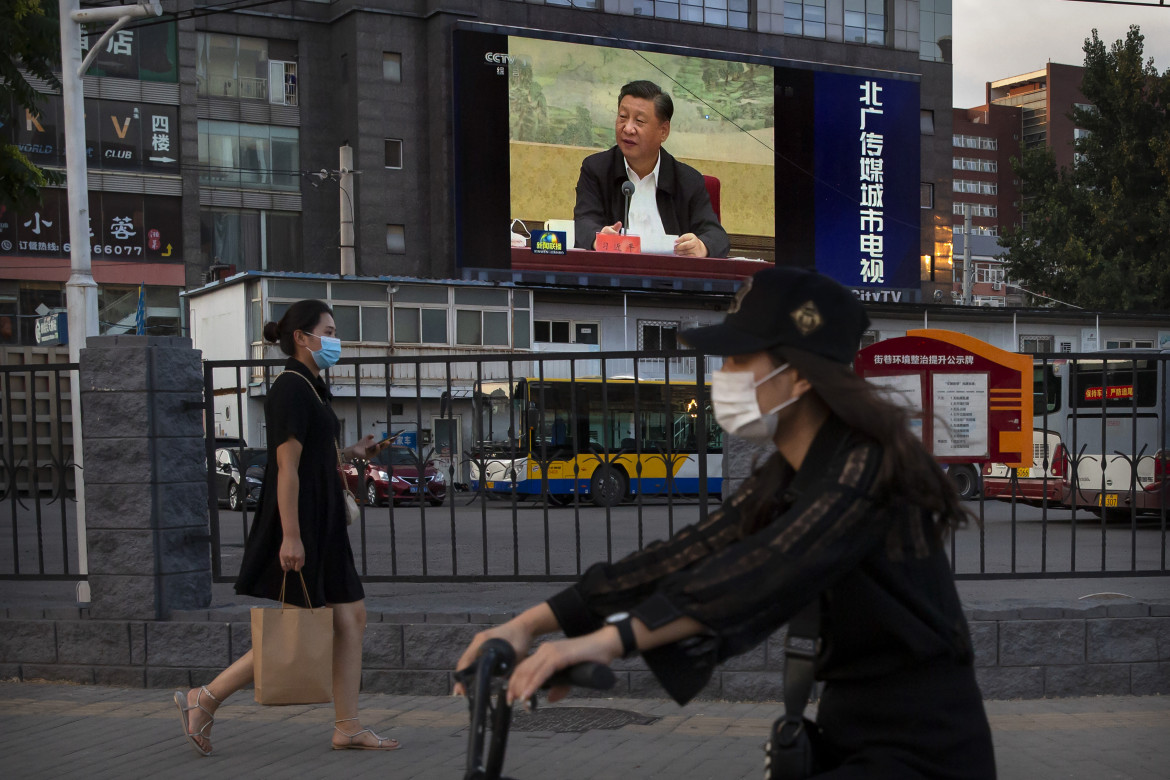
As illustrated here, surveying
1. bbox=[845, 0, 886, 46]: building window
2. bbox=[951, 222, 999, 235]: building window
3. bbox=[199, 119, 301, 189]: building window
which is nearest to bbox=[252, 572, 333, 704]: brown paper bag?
bbox=[199, 119, 301, 189]: building window

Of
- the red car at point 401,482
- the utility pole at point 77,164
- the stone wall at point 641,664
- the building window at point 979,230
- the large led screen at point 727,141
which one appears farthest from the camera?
the building window at point 979,230

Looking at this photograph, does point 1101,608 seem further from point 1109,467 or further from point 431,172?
point 431,172

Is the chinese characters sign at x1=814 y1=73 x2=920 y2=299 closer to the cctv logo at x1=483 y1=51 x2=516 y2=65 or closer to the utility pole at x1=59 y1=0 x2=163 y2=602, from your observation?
the cctv logo at x1=483 y1=51 x2=516 y2=65

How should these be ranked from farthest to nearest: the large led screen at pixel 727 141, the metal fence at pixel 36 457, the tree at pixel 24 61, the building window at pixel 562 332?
the building window at pixel 562 332 < the large led screen at pixel 727 141 < the tree at pixel 24 61 < the metal fence at pixel 36 457

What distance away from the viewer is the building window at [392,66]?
44.0 meters

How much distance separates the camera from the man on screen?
138 feet

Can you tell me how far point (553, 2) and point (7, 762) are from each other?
42.8 meters

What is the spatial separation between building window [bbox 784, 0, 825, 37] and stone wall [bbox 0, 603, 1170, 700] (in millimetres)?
46225

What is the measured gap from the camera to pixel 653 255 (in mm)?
41781

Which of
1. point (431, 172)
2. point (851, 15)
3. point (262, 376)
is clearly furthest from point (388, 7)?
point (262, 376)

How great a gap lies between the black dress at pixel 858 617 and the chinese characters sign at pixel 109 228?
40.8m

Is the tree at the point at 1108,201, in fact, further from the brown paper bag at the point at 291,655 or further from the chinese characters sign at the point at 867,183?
the brown paper bag at the point at 291,655

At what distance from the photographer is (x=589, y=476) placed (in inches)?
281

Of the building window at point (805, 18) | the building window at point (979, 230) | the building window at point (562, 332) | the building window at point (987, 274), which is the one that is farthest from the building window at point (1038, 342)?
the building window at point (979, 230)
